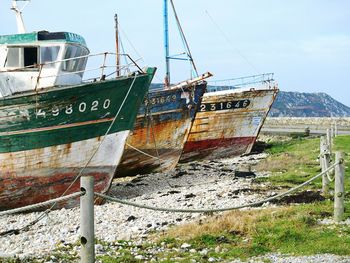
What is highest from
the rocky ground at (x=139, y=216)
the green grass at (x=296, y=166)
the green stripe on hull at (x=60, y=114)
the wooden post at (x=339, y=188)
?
the green stripe on hull at (x=60, y=114)

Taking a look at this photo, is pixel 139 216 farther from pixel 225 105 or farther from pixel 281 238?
pixel 225 105

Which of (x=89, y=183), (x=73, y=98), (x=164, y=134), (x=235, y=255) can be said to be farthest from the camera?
(x=164, y=134)

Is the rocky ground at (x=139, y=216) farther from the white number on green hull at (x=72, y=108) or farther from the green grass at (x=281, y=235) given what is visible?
the white number on green hull at (x=72, y=108)

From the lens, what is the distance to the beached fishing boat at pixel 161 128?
741 inches

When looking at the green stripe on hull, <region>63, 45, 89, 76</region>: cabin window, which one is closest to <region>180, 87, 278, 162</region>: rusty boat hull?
<region>63, 45, 89, 76</region>: cabin window

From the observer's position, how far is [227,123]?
25.2 meters

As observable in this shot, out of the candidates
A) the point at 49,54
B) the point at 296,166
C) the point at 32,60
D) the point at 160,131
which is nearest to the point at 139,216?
the point at 49,54

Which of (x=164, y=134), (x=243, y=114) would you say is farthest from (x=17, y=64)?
(x=243, y=114)

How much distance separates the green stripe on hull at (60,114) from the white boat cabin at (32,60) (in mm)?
1112

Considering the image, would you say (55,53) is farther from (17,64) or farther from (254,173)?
(254,173)

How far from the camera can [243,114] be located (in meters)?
25.9

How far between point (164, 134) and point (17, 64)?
7652 millimetres

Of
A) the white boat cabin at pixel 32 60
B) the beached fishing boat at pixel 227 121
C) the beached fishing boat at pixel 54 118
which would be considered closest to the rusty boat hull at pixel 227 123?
the beached fishing boat at pixel 227 121

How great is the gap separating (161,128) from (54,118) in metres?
7.72
